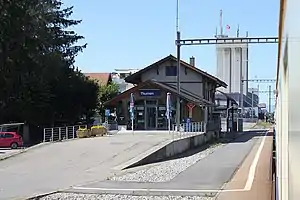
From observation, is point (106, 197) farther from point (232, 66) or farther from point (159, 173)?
point (232, 66)

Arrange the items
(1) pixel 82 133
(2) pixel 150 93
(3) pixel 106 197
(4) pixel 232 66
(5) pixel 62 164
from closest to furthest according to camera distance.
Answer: (3) pixel 106 197 < (5) pixel 62 164 < (1) pixel 82 133 < (2) pixel 150 93 < (4) pixel 232 66

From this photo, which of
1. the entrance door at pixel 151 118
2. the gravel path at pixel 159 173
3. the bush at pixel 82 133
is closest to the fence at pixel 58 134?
the bush at pixel 82 133

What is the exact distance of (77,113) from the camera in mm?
56938

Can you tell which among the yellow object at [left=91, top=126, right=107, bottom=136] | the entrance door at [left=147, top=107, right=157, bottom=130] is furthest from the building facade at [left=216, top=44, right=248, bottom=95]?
the yellow object at [left=91, top=126, right=107, bottom=136]

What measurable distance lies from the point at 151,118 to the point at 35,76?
38.9ft

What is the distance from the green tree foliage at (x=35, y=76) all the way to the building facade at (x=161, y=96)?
434 cm

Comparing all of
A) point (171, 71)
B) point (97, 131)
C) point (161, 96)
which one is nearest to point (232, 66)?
point (171, 71)

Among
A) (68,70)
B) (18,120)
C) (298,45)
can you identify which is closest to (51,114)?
(18,120)

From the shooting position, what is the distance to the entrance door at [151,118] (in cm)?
5184

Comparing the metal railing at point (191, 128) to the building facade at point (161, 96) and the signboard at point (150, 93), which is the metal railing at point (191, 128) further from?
the signboard at point (150, 93)

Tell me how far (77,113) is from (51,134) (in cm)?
1751

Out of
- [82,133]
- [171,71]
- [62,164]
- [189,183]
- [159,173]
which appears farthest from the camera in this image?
[171,71]

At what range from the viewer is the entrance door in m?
51.8

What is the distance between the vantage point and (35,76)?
53594mm
